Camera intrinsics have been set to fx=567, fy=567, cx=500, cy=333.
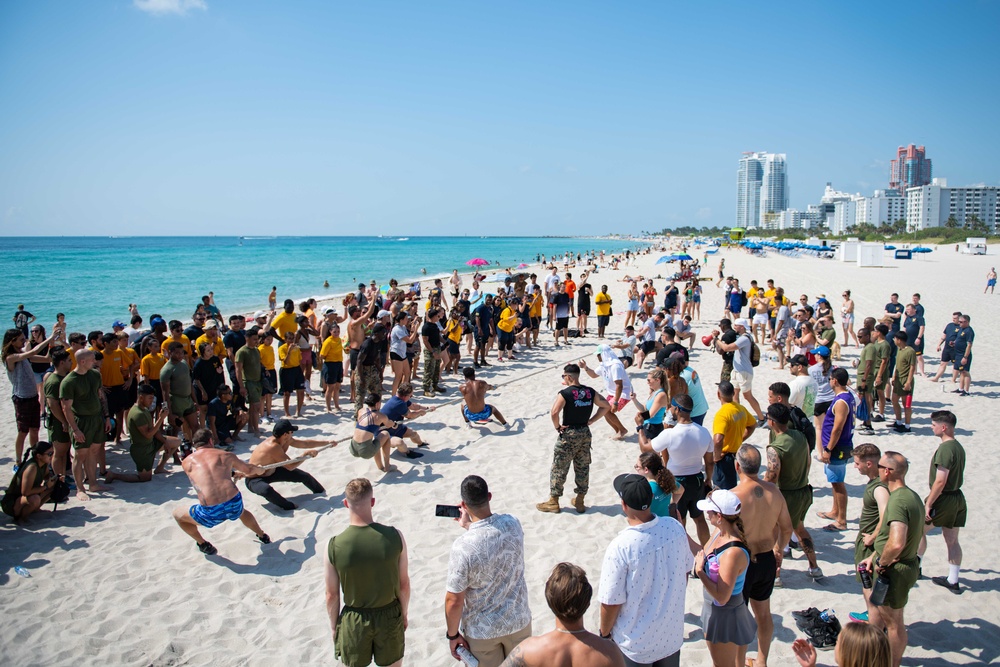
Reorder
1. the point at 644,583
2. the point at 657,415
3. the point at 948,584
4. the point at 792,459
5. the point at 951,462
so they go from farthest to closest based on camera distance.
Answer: the point at 657,415
the point at 948,584
the point at 792,459
the point at 951,462
the point at 644,583

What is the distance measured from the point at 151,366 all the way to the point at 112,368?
49cm

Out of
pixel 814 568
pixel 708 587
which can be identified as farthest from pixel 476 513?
pixel 814 568

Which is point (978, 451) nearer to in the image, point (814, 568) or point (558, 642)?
point (814, 568)

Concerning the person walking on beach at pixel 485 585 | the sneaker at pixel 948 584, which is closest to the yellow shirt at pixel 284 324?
the person walking on beach at pixel 485 585

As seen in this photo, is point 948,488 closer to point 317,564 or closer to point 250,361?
point 317,564

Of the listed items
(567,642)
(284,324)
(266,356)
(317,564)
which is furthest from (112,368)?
(567,642)

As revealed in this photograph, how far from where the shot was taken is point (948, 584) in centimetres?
471

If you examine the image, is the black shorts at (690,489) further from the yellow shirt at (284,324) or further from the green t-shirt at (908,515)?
the yellow shirt at (284,324)

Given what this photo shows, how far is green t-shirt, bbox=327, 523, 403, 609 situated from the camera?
3176mm

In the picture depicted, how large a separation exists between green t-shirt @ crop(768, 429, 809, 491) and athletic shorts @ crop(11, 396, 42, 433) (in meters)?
8.70

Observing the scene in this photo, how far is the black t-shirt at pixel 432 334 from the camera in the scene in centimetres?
1035

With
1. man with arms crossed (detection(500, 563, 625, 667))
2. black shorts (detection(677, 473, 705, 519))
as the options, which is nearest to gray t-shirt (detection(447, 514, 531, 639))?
man with arms crossed (detection(500, 563, 625, 667))

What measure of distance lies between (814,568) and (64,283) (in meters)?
49.0

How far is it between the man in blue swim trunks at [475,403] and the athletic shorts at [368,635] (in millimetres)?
5228
